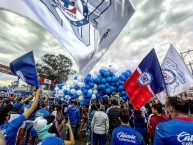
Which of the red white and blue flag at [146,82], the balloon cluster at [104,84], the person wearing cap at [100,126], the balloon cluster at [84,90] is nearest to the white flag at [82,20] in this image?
the red white and blue flag at [146,82]

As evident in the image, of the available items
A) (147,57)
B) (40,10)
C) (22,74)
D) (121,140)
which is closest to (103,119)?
(147,57)

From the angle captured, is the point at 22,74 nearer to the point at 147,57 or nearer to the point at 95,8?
the point at 95,8

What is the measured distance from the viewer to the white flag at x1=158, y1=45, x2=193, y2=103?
18.1 feet

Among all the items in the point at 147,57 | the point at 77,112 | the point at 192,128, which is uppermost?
the point at 147,57

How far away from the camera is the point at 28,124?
22.4 ft

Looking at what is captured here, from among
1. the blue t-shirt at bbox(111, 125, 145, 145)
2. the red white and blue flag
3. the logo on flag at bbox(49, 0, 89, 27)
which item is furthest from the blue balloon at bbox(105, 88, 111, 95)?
the logo on flag at bbox(49, 0, 89, 27)

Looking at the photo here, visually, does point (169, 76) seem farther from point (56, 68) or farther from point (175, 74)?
point (56, 68)

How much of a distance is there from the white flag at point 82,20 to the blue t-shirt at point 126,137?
1.34m

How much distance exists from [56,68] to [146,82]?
4879cm

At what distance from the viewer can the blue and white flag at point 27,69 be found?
338cm

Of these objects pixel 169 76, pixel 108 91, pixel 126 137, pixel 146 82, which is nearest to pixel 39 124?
pixel 126 137

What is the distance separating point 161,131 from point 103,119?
4.10 m

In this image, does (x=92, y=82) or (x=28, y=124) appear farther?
(x=92, y=82)

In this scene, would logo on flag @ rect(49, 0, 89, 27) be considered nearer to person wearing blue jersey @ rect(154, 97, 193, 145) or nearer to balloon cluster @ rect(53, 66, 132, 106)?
person wearing blue jersey @ rect(154, 97, 193, 145)
